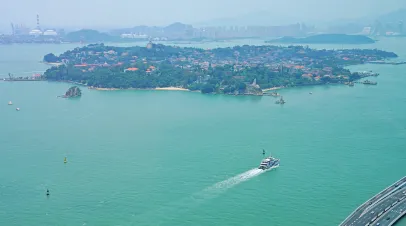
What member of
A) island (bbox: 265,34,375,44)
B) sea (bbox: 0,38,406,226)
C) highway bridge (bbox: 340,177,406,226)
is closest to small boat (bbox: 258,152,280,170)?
sea (bbox: 0,38,406,226)

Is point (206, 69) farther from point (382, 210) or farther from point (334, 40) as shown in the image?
point (334, 40)

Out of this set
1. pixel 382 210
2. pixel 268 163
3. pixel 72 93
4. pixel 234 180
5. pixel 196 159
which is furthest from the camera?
pixel 72 93

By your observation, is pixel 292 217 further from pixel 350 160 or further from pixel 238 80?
pixel 238 80

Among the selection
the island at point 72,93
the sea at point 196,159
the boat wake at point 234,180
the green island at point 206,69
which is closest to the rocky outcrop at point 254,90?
the green island at point 206,69

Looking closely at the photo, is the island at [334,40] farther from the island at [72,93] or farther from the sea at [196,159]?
the island at [72,93]

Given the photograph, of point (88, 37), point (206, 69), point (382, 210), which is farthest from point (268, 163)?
point (88, 37)

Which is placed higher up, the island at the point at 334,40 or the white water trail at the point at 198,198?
the island at the point at 334,40
